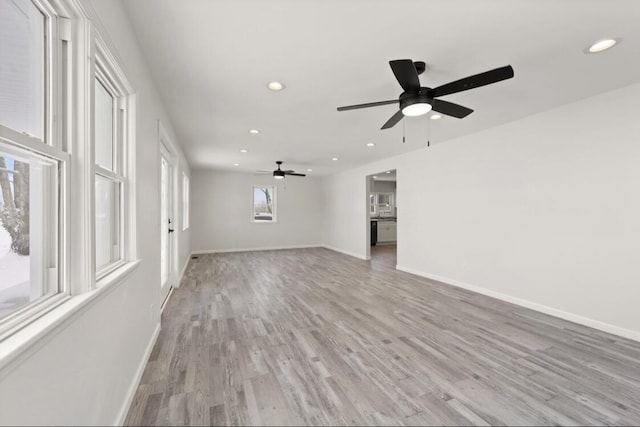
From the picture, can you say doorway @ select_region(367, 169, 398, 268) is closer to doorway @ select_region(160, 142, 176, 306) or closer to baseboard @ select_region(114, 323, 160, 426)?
doorway @ select_region(160, 142, 176, 306)

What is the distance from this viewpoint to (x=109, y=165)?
1.83 metres

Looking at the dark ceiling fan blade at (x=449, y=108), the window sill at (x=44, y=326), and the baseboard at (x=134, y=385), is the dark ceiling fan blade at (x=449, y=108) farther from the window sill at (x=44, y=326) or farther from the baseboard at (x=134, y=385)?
the baseboard at (x=134, y=385)

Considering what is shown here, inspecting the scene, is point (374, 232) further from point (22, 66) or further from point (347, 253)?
point (22, 66)

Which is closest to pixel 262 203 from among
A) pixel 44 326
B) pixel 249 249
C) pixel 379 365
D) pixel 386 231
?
pixel 249 249

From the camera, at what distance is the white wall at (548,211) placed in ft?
9.11

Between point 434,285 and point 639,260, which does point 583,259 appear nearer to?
point 639,260

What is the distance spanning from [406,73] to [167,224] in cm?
390

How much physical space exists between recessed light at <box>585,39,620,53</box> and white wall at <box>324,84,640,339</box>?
1120 millimetres

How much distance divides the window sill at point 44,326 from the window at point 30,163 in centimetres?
4

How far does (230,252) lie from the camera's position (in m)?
8.17

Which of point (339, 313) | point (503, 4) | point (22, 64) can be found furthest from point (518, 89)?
point (22, 64)

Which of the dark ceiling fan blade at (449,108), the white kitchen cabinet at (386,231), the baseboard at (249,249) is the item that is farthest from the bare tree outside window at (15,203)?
the white kitchen cabinet at (386,231)

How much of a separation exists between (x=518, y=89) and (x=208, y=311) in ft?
14.1

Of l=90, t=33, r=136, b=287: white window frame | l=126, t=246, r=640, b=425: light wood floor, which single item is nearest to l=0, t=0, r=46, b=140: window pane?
l=90, t=33, r=136, b=287: white window frame
